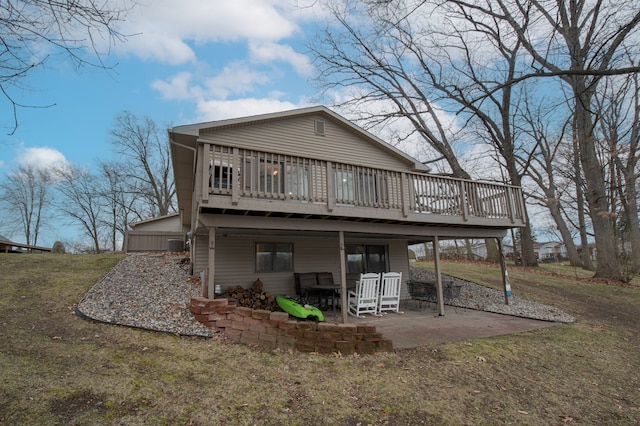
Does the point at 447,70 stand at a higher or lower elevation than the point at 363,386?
higher

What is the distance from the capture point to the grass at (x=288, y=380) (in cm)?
334

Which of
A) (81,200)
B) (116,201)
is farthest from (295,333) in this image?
(81,200)

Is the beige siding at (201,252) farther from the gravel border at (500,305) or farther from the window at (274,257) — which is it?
the gravel border at (500,305)

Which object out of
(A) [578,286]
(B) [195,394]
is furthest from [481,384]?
(A) [578,286]

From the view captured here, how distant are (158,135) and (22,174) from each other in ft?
40.2

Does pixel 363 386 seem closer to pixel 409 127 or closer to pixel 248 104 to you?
pixel 409 127

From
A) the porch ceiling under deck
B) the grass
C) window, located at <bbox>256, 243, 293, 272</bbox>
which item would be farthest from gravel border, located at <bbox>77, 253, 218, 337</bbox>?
window, located at <bbox>256, 243, 293, 272</bbox>

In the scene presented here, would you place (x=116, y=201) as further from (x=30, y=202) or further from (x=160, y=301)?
(x=160, y=301)

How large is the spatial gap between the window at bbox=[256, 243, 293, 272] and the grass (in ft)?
14.4

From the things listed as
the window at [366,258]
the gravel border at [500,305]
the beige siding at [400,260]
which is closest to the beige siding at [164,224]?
the window at [366,258]

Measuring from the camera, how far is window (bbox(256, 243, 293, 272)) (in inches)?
384

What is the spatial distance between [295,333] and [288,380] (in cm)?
128

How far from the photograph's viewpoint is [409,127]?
22016 millimetres

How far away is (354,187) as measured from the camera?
7.71 m
